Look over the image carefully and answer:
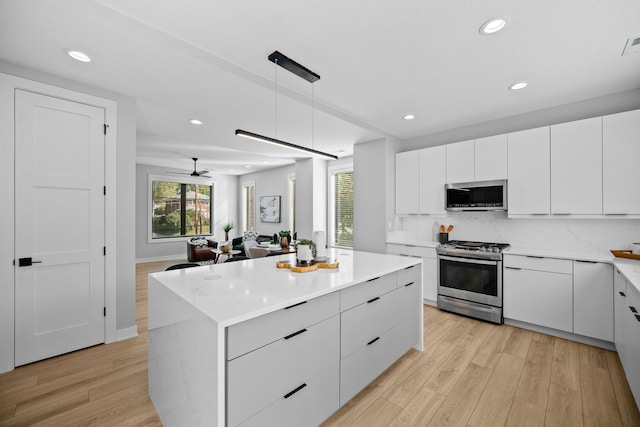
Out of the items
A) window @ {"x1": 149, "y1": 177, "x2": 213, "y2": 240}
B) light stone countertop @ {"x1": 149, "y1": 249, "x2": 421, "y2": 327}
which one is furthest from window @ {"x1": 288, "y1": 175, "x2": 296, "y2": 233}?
light stone countertop @ {"x1": 149, "y1": 249, "x2": 421, "y2": 327}

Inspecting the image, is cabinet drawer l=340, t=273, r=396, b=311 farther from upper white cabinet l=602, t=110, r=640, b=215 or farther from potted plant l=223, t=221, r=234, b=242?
potted plant l=223, t=221, r=234, b=242

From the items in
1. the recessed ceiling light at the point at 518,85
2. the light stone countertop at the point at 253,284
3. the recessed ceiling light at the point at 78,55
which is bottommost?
the light stone countertop at the point at 253,284

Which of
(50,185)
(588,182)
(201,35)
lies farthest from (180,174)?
(588,182)

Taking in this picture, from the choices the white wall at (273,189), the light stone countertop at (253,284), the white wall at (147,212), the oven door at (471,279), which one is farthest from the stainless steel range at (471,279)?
the white wall at (147,212)

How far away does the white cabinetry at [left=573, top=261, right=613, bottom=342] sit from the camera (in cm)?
263

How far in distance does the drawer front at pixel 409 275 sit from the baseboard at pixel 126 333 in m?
2.85

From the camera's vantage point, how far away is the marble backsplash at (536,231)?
3.00 metres

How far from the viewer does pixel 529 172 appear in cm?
327

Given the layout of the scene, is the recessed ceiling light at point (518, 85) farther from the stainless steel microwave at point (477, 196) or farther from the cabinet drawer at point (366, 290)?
the cabinet drawer at point (366, 290)

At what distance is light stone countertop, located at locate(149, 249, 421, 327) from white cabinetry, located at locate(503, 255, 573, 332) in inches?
63.3

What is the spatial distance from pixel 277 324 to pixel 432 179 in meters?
3.52

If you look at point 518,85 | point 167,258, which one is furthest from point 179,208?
point 518,85

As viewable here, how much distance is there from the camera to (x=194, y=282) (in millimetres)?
1741

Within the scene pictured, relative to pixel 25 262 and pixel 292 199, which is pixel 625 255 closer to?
pixel 25 262
